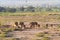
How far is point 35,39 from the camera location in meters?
29.9

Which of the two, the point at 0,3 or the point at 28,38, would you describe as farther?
the point at 0,3

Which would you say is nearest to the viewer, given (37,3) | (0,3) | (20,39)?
(20,39)

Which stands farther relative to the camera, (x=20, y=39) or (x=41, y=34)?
(x=41, y=34)

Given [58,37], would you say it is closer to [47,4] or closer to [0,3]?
[0,3]

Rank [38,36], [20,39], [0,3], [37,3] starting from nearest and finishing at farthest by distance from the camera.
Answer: [20,39], [38,36], [0,3], [37,3]

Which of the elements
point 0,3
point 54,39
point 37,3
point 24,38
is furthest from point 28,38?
point 37,3

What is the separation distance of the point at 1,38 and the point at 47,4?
116431 millimetres

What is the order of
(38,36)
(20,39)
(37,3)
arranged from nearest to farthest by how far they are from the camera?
(20,39) < (38,36) < (37,3)

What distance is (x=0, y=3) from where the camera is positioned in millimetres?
130000

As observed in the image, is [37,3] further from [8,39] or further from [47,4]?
[8,39]

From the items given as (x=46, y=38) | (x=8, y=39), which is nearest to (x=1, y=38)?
(x=8, y=39)

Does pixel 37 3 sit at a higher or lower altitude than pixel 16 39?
lower

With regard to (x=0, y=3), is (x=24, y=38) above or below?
above

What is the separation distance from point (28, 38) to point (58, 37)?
3.15m
